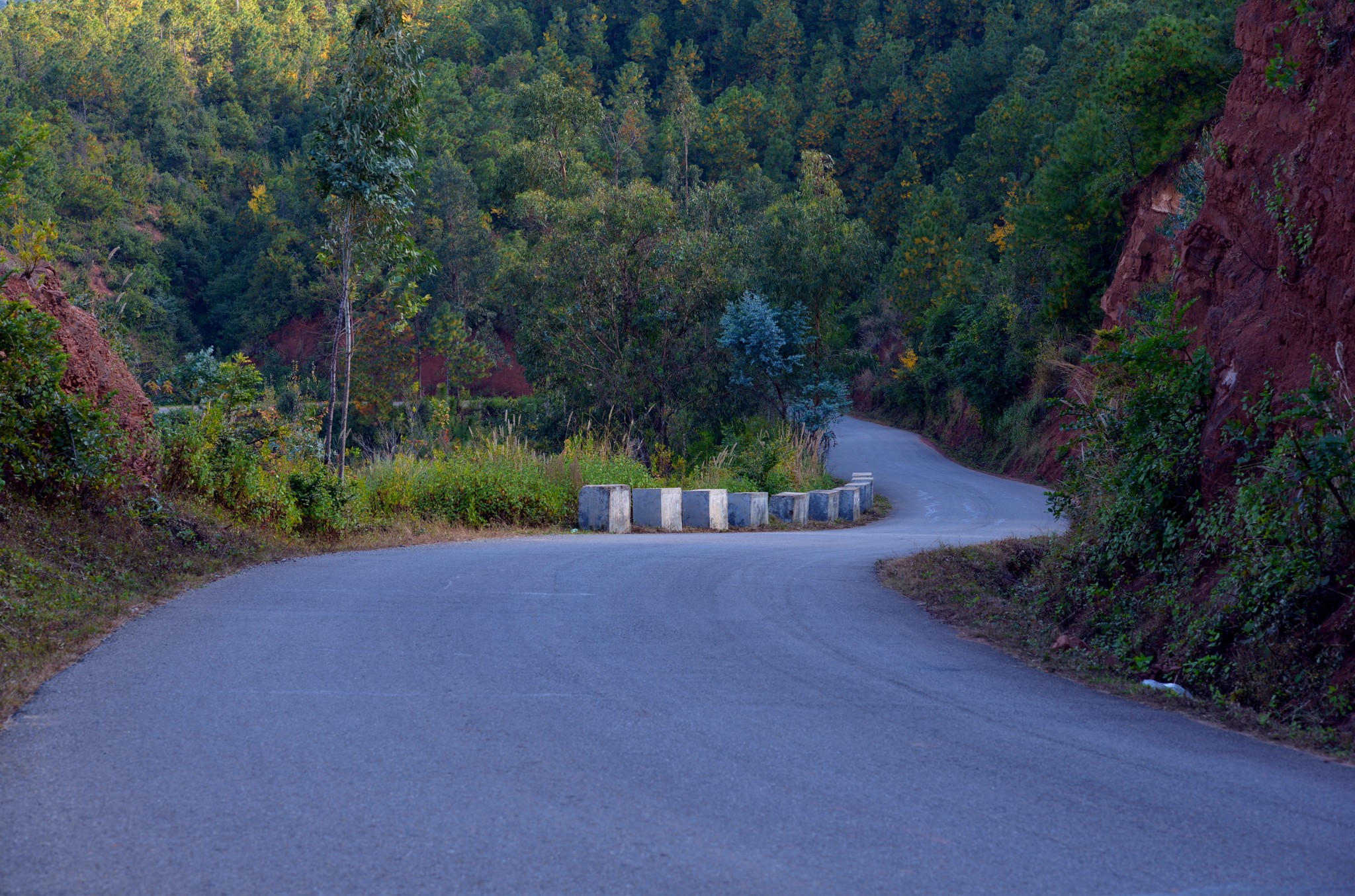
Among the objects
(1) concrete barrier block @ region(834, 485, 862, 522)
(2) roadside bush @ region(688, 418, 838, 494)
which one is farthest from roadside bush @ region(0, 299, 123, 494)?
(1) concrete barrier block @ region(834, 485, 862, 522)

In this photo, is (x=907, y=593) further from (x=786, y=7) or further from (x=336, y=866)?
(x=786, y=7)

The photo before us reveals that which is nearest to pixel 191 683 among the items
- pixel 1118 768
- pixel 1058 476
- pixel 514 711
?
pixel 514 711

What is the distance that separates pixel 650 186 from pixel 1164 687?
1138 inches

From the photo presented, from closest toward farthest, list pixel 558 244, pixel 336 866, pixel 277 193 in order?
1. pixel 336 866
2. pixel 558 244
3. pixel 277 193

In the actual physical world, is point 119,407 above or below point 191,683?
above

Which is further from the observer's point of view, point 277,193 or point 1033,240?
point 277,193

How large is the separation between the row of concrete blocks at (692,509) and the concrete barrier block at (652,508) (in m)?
0.01

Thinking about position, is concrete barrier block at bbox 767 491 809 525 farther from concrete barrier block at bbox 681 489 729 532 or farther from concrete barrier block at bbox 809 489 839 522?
concrete barrier block at bbox 681 489 729 532

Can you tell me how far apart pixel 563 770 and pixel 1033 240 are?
3923 centimetres

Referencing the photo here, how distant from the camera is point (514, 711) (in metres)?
6.39

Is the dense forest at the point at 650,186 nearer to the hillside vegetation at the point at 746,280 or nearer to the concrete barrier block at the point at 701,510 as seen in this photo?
the hillside vegetation at the point at 746,280

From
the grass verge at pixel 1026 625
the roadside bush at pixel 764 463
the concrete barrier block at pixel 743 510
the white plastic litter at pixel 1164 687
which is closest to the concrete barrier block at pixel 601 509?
the concrete barrier block at pixel 743 510

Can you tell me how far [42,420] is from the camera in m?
11.0

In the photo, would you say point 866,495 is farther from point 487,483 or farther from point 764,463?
point 487,483
